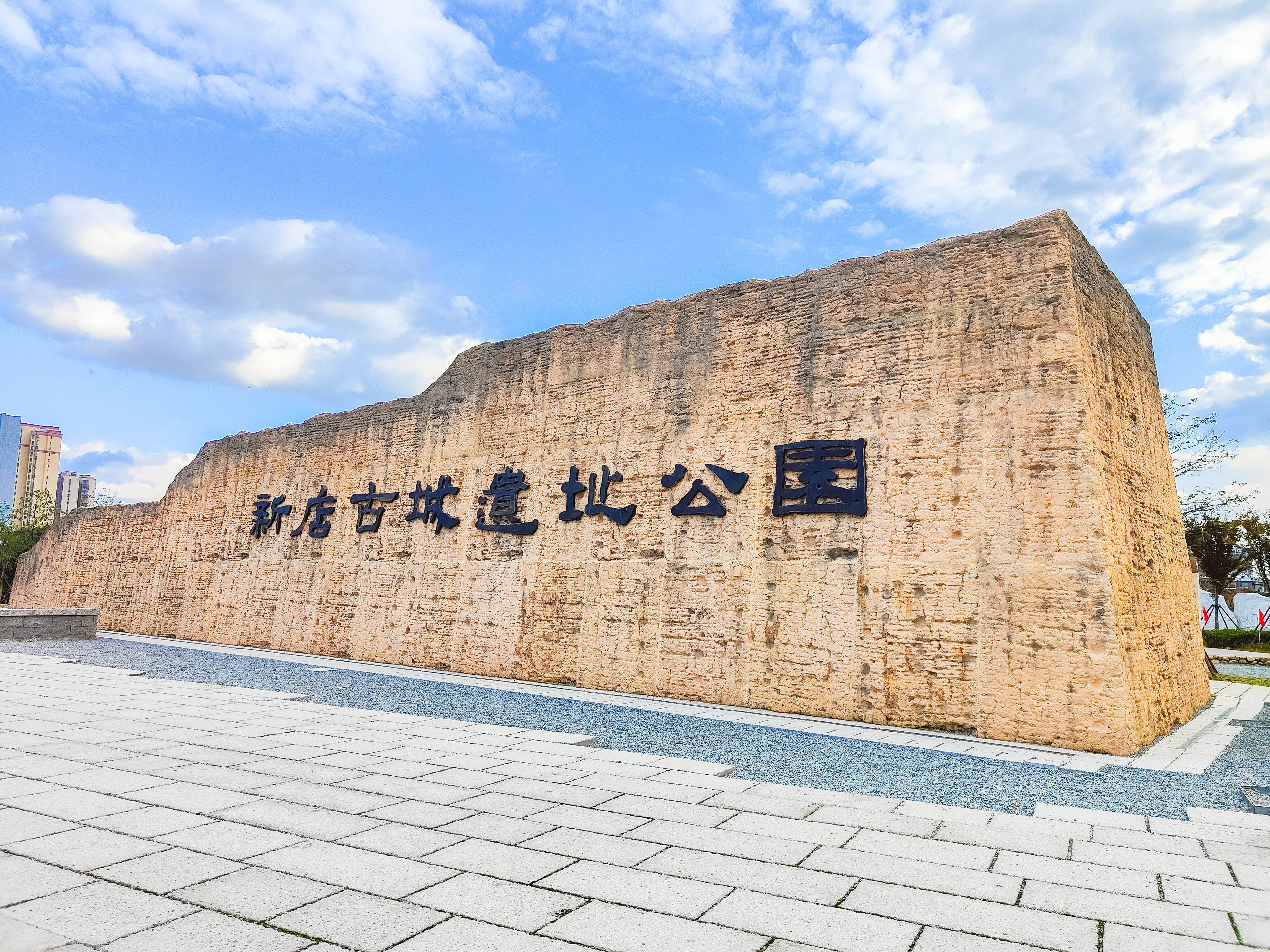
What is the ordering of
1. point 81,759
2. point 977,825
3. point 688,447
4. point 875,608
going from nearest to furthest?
1. point 977,825
2. point 81,759
3. point 875,608
4. point 688,447

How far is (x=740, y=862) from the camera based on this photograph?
2.87 meters

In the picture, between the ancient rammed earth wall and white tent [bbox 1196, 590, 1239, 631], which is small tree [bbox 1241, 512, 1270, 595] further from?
the ancient rammed earth wall

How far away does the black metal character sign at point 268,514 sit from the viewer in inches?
515

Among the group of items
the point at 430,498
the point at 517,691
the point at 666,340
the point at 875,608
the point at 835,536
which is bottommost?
the point at 517,691

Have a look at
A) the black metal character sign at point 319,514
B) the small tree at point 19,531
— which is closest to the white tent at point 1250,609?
the black metal character sign at point 319,514

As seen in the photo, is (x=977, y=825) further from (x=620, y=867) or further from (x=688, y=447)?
(x=688, y=447)

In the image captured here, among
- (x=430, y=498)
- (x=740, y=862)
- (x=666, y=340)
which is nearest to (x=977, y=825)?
(x=740, y=862)

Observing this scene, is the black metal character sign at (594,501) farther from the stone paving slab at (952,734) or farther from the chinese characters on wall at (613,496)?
the stone paving slab at (952,734)

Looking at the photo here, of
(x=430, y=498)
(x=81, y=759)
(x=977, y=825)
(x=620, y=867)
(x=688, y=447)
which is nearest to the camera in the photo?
(x=620, y=867)

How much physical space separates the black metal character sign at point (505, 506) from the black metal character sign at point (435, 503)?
57 cm

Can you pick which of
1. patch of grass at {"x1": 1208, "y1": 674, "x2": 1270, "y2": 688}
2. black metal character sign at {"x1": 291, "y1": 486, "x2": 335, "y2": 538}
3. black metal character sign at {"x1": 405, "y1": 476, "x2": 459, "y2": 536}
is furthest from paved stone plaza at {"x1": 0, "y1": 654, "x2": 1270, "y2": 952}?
patch of grass at {"x1": 1208, "y1": 674, "x2": 1270, "y2": 688}

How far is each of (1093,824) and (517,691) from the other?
560 cm

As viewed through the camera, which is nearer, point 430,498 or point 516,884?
point 516,884

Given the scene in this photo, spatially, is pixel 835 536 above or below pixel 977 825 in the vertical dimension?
above
